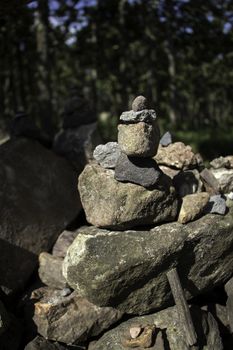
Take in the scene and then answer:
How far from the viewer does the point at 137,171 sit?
4.90 metres

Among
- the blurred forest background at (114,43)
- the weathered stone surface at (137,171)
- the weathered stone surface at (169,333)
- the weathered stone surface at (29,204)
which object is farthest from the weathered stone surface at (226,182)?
the blurred forest background at (114,43)

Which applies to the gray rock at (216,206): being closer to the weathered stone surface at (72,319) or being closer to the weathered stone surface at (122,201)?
the weathered stone surface at (122,201)

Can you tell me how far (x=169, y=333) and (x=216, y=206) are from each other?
5.10 feet

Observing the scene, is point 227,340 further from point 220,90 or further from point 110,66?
point 220,90

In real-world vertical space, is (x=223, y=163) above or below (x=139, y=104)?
below

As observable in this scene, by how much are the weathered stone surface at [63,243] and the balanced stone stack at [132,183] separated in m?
0.72

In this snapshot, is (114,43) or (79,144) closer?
(79,144)

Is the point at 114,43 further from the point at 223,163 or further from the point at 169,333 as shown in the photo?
the point at 169,333

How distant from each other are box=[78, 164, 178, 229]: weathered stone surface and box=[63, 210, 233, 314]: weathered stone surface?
0.47 ft

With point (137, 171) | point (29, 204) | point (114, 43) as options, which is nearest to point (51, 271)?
point (29, 204)

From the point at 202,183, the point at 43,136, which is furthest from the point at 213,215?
the point at 43,136

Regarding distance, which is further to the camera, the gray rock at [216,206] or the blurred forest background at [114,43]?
the blurred forest background at [114,43]

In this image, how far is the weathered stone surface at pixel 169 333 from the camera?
16.0 ft

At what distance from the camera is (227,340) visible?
5.48 metres
